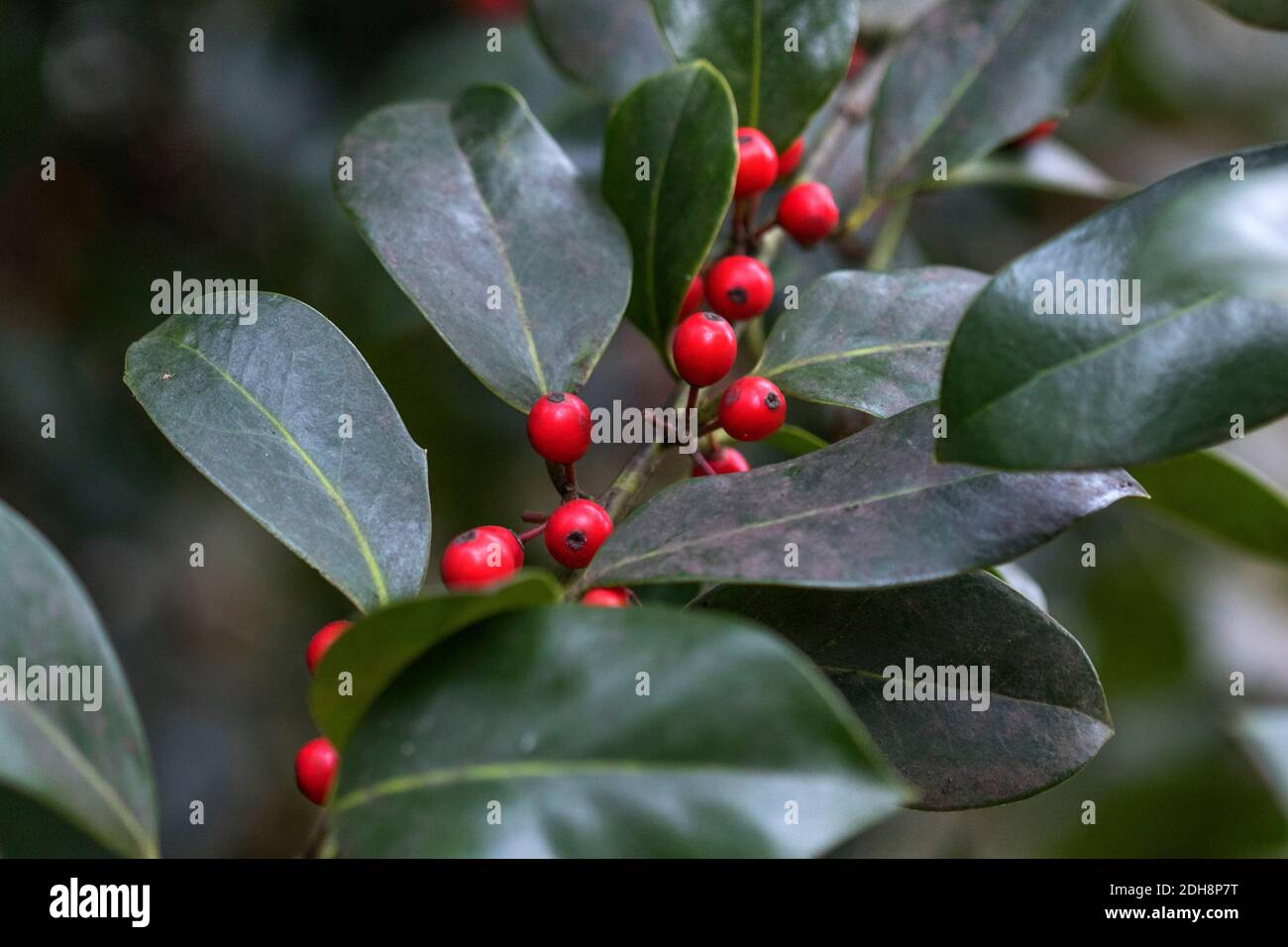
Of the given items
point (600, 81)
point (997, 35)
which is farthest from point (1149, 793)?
point (600, 81)

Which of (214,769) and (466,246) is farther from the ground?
(466,246)

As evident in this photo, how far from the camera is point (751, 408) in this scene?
2.44 feet

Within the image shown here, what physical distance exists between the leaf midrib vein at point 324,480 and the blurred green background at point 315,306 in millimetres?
788

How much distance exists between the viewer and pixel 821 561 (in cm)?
58

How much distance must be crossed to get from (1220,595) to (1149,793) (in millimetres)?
497

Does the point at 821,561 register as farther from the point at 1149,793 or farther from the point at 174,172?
the point at 174,172

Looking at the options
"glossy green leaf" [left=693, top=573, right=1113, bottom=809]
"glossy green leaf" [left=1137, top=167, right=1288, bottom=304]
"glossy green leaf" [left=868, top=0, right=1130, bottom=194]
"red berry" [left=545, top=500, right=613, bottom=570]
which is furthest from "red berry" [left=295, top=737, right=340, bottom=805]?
"glossy green leaf" [left=868, top=0, right=1130, bottom=194]

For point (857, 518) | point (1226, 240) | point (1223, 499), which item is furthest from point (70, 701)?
point (1223, 499)

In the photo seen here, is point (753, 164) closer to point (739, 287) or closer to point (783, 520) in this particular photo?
point (739, 287)

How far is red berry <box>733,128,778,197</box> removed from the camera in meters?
0.87

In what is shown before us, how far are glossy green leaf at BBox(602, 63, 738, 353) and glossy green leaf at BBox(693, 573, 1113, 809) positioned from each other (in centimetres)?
28

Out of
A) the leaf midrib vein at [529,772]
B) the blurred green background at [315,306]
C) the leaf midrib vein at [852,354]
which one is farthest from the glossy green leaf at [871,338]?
the blurred green background at [315,306]

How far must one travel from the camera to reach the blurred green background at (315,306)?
5.49ft

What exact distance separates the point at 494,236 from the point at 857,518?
0.38 meters
